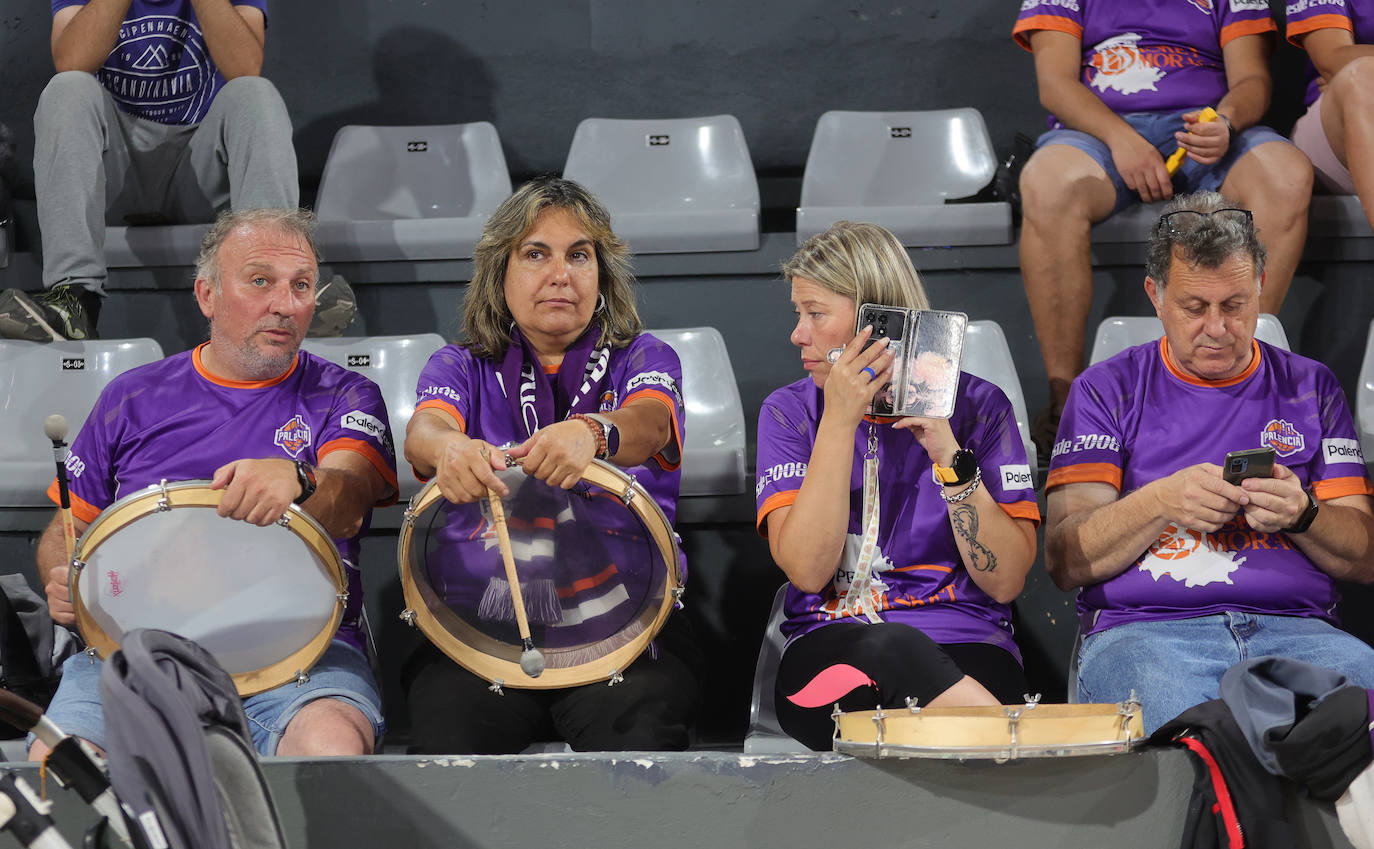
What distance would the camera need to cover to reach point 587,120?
3.91 meters

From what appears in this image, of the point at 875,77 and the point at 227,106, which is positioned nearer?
the point at 227,106

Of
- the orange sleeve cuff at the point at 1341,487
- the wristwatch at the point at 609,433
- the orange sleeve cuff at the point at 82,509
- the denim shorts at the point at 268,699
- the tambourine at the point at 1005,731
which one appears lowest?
the denim shorts at the point at 268,699

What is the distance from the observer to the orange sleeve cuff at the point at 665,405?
218cm

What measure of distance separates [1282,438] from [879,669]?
0.90 m

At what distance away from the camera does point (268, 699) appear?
1.99m

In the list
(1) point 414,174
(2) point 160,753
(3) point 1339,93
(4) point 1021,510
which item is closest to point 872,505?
(4) point 1021,510

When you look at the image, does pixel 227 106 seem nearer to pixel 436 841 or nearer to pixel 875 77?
pixel 875 77

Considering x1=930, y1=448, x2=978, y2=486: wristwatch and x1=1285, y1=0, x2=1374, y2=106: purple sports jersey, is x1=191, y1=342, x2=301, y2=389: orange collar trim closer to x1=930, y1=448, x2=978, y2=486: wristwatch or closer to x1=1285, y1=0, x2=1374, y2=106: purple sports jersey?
x1=930, y1=448, x2=978, y2=486: wristwatch

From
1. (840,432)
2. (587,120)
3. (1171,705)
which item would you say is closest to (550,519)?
(840,432)

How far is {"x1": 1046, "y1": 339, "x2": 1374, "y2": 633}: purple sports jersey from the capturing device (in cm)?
209

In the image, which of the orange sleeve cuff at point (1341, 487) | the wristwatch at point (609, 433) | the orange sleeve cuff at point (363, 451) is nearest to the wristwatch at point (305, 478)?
the orange sleeve cuff at point (363, 451)

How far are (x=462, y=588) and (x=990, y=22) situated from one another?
2.94m

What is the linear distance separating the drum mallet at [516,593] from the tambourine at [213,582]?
26 cm

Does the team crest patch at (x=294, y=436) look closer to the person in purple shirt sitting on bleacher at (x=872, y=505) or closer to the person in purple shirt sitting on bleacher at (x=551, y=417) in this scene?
the person in purple shirt sitting on bleacher at (x=551, y=417)
